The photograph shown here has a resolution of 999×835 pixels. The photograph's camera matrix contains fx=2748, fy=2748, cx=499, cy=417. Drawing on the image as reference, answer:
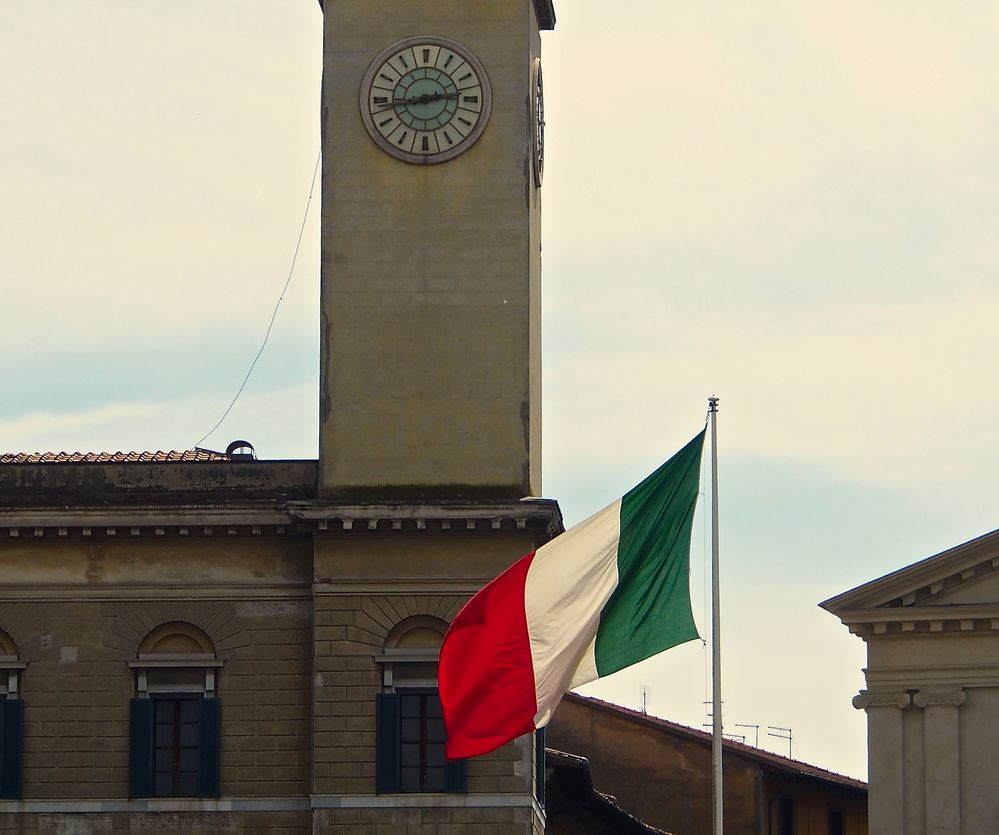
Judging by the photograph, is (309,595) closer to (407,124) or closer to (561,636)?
(407,124)

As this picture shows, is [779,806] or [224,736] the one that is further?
[779,806]

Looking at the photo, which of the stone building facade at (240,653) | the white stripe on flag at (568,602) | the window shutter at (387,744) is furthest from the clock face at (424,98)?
the white stripe on flag at (568,602)

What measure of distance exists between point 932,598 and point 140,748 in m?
12.2

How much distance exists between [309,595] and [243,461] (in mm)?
2461

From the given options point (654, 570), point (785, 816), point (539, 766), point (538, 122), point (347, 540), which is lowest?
point (785, 816)

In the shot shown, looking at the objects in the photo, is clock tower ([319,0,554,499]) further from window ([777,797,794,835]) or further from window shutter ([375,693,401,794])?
window ([777,797,794,835])

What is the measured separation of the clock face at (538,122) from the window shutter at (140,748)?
10.5 meters

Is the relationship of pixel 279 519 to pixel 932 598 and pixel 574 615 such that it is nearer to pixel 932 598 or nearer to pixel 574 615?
pixel 932 598

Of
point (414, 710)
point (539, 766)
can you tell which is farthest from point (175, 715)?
point (539, 766)

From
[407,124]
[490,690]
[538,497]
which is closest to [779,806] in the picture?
[538,497]

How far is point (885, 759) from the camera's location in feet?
132

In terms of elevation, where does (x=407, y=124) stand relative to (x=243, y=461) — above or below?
above

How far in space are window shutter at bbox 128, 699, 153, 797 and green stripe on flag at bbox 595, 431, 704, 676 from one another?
49.0 ft

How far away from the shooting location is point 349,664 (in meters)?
41.7
